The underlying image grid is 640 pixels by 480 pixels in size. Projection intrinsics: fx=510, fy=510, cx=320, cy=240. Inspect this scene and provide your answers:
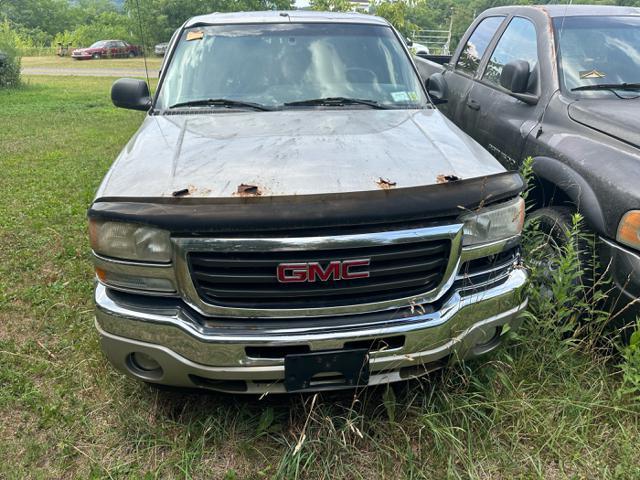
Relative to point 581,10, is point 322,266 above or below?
below

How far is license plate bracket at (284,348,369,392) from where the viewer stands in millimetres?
2014

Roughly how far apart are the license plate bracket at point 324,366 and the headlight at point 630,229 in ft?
4.92

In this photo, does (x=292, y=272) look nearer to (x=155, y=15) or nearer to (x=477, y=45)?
(x=477, y=45)

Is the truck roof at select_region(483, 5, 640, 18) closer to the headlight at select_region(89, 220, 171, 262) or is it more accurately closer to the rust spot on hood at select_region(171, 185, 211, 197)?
the rust spot on hood at select_region(171, 185, 211, 197)

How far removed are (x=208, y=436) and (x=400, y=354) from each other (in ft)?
3.25

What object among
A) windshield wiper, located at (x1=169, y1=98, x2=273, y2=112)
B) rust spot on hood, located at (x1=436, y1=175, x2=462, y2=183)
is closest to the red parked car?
windshield wiper, located at (x1=169, y1=98, x2=273, y2=112)

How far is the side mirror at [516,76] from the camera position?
3.61 metres

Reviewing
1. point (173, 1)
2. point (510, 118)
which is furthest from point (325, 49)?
point (173, 1)

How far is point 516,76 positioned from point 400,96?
918 mm

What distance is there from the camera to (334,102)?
321cm

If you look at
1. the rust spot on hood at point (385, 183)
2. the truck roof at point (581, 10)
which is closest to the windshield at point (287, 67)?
the rust spot on hood at point (385, 183)

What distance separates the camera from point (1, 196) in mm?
5766

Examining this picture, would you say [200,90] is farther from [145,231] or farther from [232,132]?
[145,231]

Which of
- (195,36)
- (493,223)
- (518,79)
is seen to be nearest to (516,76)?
(518,79)
